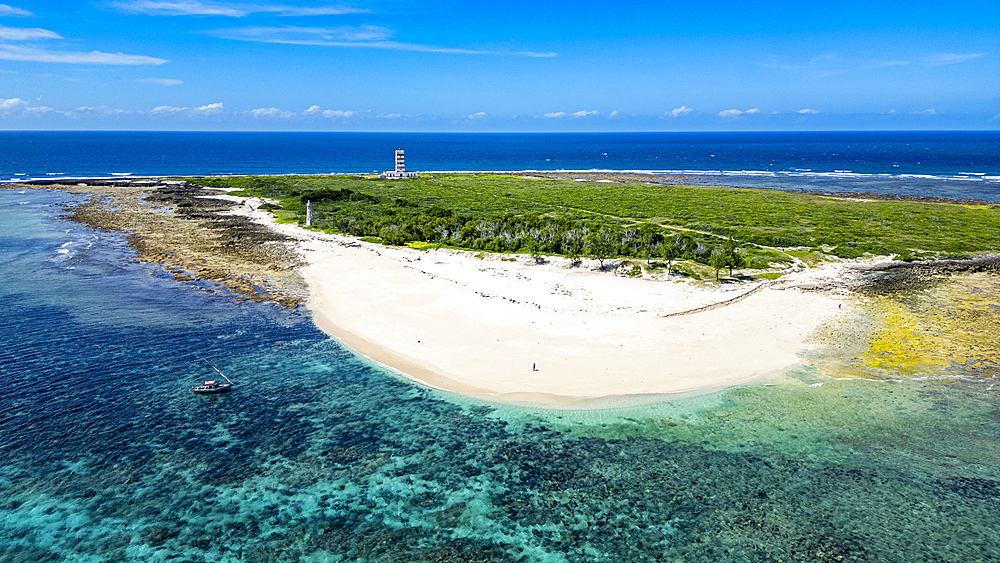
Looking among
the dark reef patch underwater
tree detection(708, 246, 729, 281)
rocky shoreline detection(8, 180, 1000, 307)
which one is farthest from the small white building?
the dark reef patch underwater

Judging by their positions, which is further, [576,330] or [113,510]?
[576,330]

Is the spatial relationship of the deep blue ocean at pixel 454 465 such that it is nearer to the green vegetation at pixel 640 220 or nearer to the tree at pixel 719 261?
the tree at pixel 719 261

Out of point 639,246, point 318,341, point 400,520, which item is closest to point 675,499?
point 400,520

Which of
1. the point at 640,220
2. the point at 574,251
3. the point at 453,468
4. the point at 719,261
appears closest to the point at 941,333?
the point at 719,261

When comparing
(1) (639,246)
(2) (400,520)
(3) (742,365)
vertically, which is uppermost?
(1) (639,246)

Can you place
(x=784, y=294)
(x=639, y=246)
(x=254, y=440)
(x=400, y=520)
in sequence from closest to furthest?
(x=400, y=520) → (x=254, y=440) → (x=784, y=294) → (x=639, y=246)

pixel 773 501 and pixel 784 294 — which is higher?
pixel 784 294

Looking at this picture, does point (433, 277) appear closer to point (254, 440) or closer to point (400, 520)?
point (254, 440)

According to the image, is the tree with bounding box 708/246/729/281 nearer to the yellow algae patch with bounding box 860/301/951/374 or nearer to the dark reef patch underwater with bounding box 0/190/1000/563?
the yellow algae patch with bounding box 860/301/951/374
